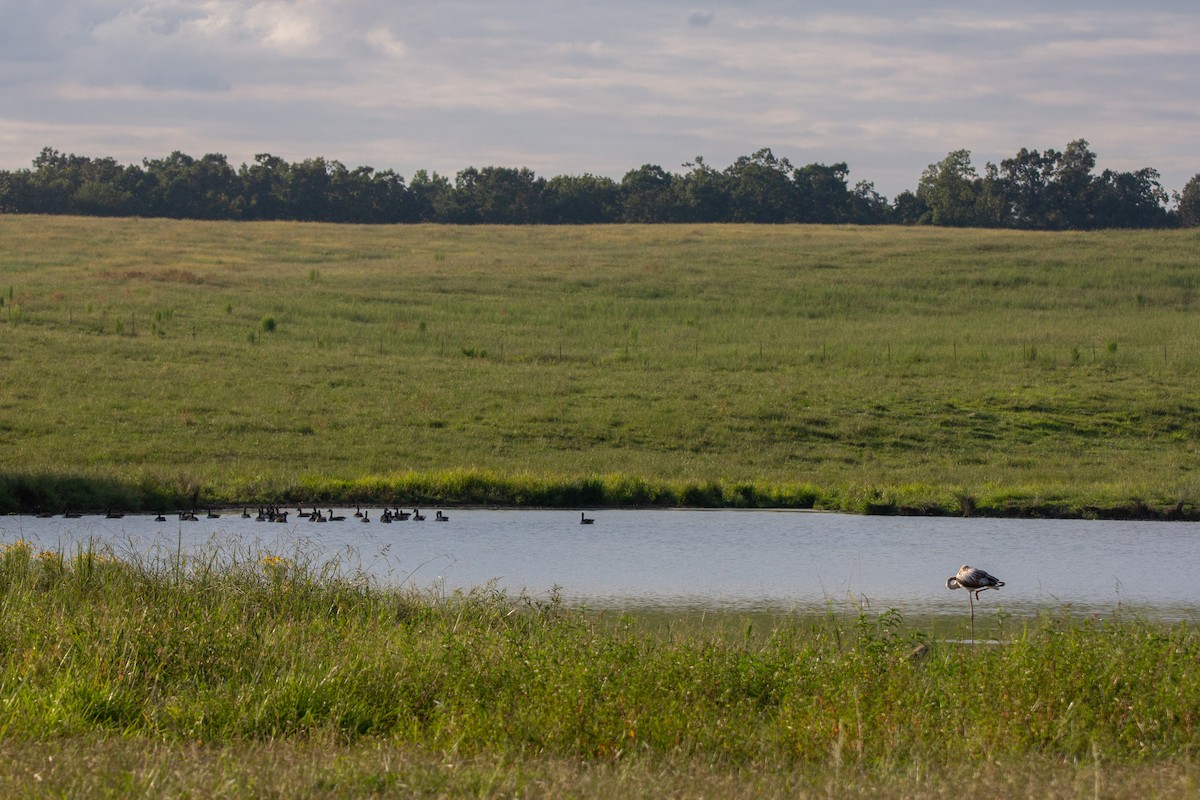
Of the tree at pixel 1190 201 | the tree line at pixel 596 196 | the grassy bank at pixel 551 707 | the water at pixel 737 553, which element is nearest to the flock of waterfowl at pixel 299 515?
the water at pixel 737 553

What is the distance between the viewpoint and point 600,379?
117ft

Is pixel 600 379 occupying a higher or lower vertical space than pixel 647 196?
lower

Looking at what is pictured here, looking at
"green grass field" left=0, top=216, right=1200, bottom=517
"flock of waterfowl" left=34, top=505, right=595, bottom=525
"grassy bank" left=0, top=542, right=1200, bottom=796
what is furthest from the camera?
"green grass field" left=0, top=216, right=1200, bottom=517

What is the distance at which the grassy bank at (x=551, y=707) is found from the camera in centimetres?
743

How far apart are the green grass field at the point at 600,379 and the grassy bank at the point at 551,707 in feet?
42.2

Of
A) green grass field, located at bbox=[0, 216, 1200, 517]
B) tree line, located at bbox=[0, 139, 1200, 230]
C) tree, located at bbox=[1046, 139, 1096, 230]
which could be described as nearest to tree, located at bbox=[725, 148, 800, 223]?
tree line, located at bbox=[0, 139, 1200, 230]

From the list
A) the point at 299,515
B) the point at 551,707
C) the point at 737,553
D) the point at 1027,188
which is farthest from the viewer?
the point at 1027,188

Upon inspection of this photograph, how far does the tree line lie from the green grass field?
1837 inches

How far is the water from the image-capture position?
15555 millimetres

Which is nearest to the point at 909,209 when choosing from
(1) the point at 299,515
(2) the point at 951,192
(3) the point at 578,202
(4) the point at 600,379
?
(2) the point at 951,192

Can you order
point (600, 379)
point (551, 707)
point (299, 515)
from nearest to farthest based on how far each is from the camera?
point (551, 707) < point (299, 515) < point (600, 379)

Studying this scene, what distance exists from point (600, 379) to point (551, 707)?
26.9 metres

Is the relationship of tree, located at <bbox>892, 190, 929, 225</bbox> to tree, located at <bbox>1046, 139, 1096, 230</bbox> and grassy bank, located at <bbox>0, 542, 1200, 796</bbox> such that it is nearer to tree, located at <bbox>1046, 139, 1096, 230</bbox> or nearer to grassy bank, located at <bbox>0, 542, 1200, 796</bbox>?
tree, located at <bbox>1046, 139, 1096, 230</bbox>

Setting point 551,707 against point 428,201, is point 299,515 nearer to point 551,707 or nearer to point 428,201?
point 551,707
